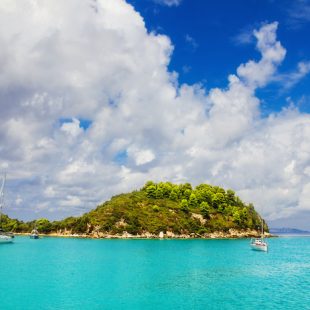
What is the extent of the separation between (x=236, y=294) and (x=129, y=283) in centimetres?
2115

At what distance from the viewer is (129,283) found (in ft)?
234

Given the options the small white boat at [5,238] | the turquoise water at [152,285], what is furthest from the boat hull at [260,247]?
the small white boat at [5,238]

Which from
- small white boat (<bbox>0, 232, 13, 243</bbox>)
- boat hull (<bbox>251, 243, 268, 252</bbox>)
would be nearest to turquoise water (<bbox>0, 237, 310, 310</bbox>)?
boat hull (<bbox>251, 243, 268, 252</bbox>)

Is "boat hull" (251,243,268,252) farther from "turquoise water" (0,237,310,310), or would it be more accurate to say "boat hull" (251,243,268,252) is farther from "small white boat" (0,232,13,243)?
"small white boat" (0,232,13,243)

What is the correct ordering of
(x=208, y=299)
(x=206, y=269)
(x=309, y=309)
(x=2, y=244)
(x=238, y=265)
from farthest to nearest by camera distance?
(x=2, y=244), (x=238, y=265), (x=206, y=269), (x=208, y=299), (x=309, y=309)

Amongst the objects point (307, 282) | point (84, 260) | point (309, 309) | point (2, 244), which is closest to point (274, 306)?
point (309, 309)

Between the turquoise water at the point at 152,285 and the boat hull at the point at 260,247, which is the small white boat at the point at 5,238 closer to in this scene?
the turquoise water at the point at 152,285

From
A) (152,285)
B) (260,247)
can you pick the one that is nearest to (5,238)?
(260,247)

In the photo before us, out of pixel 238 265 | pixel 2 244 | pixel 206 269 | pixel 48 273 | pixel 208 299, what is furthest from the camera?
pixel 2 244

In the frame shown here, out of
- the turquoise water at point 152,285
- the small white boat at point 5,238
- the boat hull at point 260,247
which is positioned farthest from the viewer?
the small white boat at point 5,238

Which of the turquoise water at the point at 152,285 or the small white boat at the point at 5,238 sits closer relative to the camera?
→ the turquoise water at the point at 152,285

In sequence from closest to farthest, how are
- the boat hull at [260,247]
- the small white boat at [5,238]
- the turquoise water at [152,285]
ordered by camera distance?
the turquoise water at [152,285]
the boat hull at [260,247]
the small white boat at [5,238]

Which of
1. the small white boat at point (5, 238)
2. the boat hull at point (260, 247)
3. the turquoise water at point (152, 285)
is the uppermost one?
the small white boat at point (5, 238)

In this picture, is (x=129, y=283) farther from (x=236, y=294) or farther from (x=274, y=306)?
(x=274, y=306)
